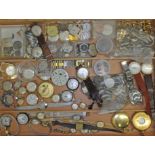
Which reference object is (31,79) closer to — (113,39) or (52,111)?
(52,111)

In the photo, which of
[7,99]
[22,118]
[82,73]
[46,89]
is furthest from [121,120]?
[7,99]

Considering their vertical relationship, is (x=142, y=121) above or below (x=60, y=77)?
below

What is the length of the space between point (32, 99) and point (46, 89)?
0.34 ft

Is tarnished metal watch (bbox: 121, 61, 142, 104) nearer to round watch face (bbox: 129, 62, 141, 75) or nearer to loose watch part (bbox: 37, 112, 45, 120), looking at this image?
round watch face (bbox: 129, 62, 141, 75)

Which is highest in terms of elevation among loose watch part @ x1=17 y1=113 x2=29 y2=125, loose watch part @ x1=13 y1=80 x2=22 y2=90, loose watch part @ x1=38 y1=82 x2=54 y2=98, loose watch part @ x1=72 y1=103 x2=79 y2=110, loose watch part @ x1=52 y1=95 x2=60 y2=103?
loose watch part @ x1=13 y1=80 x2=22 y2=90

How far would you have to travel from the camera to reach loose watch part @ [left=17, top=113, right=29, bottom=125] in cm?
255

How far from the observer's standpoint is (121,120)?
2.52 m

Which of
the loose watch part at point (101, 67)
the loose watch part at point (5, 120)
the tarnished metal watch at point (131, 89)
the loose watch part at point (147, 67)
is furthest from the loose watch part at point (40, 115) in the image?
the loose watch part at point (147, 67)

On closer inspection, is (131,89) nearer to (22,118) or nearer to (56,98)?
(56,98)

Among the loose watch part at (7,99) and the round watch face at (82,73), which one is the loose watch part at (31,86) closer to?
the loose watch part at (7,99)

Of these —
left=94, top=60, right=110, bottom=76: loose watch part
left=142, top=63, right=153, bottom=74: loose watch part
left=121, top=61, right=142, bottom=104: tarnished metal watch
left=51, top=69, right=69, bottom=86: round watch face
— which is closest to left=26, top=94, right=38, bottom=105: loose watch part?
left=51, top=69, right=69, bottom=86: round watch face

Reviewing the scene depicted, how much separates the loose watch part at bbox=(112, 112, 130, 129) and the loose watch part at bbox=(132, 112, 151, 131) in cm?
5
